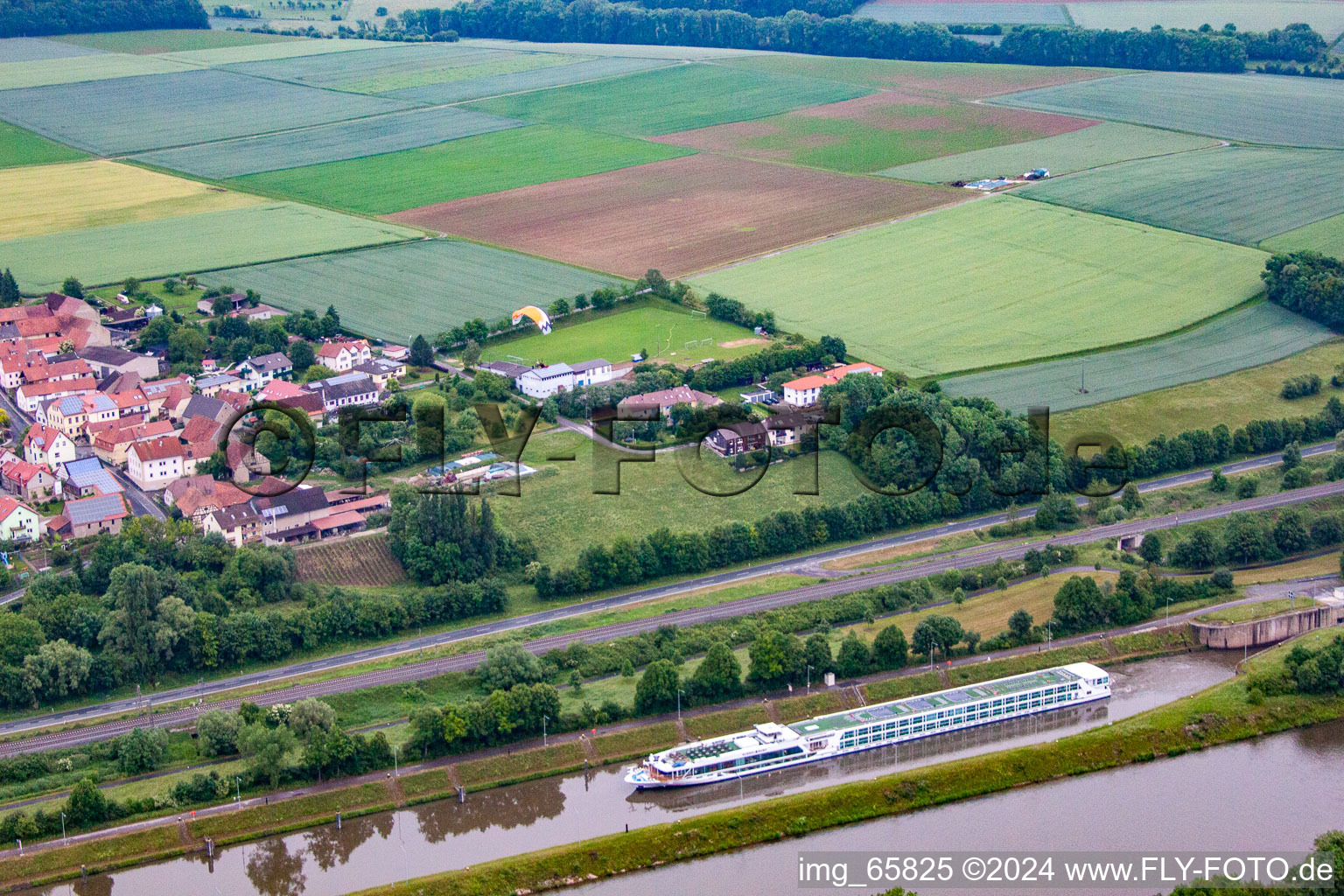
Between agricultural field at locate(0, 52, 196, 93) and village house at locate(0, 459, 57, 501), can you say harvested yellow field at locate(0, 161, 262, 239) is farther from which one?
village house at locate(0, 459, 57, 501)

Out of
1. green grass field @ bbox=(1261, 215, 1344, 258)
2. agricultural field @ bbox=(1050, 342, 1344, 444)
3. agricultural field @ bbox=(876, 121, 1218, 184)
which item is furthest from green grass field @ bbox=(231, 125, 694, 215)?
agricultural field @ bbox=(1050, 342, 1344, 444)

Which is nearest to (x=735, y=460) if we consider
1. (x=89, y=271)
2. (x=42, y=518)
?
(x=42, y=518)

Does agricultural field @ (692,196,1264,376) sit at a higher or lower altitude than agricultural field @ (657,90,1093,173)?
→ lower

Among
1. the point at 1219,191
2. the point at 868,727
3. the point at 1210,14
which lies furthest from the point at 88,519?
the point at 1210,14

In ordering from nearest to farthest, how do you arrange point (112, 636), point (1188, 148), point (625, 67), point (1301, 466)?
point (112, 636) → point (1301, 466) → point (1188, 148) → point (625, 67)

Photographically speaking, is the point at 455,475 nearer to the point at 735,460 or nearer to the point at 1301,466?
the point at 735,460

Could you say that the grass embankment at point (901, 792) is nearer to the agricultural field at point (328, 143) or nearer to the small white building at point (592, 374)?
the small white building at point (592, 374)

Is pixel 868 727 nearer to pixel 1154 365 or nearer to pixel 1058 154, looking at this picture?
pixel 1154 365

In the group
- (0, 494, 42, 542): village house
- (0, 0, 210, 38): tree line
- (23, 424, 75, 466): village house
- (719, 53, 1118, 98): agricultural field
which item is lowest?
A: (0, 494, 42, 542): village house
